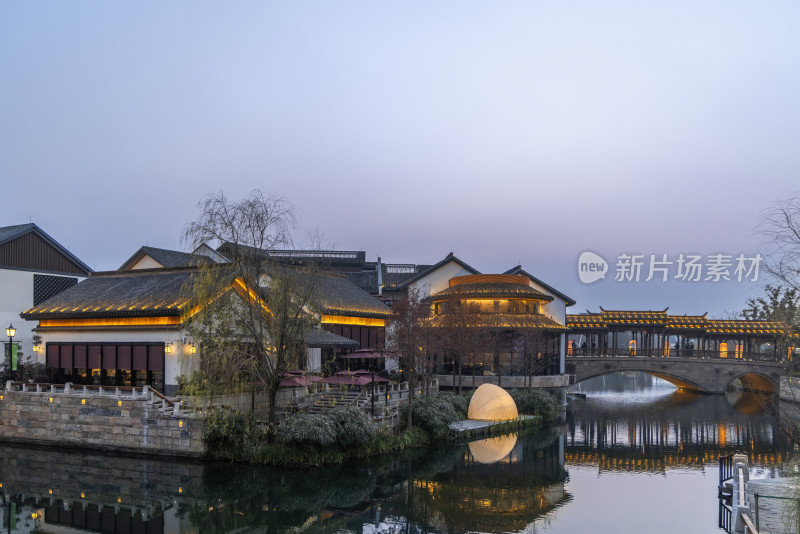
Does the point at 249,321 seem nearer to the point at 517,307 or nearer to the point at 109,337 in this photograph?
the point at 109,337

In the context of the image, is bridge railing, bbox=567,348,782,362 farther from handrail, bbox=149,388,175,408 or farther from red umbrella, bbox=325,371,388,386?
handrail, bbox=149,388,175,408

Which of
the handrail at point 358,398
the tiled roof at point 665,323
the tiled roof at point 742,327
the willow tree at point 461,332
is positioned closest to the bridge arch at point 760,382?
the tiled roof at point 742,327

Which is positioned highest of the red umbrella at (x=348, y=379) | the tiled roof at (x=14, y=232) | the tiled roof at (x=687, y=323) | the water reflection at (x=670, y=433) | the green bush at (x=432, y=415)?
the tiled roof at (x=14, y=232)

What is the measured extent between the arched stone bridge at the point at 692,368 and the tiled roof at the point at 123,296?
118ft

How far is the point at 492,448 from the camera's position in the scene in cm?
3266

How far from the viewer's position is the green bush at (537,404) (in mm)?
42656

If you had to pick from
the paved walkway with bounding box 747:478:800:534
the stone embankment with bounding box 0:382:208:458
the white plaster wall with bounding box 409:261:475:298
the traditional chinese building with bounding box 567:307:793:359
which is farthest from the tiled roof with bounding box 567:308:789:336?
the stone embankment with bounding box 0:382:208:458

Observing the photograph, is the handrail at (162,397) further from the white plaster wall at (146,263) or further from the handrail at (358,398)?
the white plaster wall at (146,263)

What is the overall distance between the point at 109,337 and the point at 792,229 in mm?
30518

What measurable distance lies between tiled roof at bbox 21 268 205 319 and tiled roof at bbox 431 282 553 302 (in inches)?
825

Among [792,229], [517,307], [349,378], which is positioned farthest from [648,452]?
[792,229]

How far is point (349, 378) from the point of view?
3155 cm

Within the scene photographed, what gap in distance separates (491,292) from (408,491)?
2714 cm

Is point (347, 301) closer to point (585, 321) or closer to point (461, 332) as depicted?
point (461, 332)
